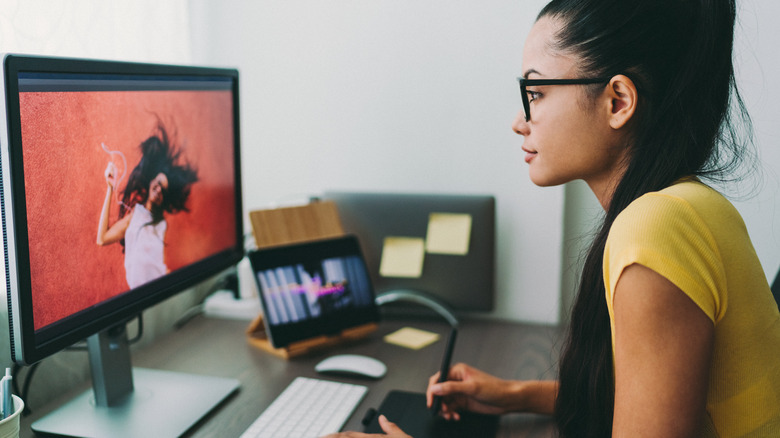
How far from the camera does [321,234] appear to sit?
1300 mm

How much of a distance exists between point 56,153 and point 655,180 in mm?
729

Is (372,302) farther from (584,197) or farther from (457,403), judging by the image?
(584,197)

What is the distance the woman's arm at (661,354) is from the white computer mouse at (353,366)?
51 cm

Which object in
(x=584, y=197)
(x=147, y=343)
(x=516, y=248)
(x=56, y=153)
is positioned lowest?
(x=147, y=343)

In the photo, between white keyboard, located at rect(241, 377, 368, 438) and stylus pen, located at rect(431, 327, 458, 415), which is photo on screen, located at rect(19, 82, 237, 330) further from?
stylus pen, located at rect(431, 327, 458, 415)

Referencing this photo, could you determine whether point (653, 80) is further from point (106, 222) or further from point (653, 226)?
point (106, 222)

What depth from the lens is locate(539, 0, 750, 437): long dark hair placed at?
69 centimetres

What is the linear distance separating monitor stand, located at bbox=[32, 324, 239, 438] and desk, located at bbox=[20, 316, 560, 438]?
0.09ft

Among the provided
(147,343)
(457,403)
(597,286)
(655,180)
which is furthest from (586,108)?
(147,343)

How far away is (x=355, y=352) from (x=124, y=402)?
416 mm

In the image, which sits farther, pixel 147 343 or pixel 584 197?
pixel 584 197

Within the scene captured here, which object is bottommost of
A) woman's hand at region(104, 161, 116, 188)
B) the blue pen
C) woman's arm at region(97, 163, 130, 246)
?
the blue pen

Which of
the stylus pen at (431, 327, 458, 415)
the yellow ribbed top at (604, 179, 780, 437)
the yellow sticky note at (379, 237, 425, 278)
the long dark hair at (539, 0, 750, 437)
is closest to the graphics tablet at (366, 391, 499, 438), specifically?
the stylus pen at (431, 327, 458, 415)

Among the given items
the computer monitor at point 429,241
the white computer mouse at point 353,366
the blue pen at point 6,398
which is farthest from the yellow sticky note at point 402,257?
the blue pen at point 6,398
